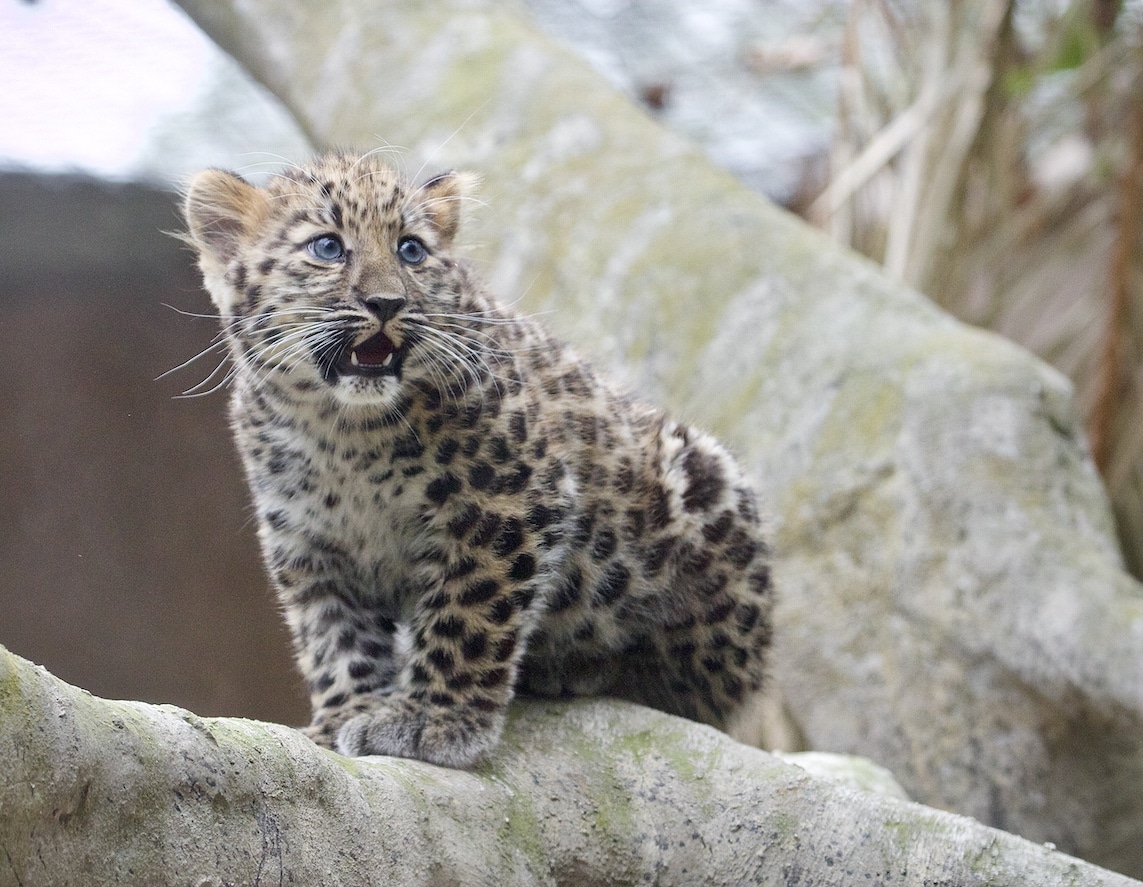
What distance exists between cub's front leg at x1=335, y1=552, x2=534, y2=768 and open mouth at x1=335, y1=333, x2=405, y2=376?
605mm

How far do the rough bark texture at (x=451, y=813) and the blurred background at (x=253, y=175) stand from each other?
0.46 m

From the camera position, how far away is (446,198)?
433 cm

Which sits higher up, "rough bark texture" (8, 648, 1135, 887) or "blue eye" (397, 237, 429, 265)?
"blue eye" (397, 237, 429, 265)

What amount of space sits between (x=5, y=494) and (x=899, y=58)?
777 cm

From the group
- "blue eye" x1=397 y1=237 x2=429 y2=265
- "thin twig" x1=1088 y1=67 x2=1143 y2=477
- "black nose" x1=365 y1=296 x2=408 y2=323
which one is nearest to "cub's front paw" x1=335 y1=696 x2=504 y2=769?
"black nose" x1=365 y1=296 x2=408 y2=323

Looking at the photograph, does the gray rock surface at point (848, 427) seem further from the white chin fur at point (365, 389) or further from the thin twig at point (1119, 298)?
the white chin fur at point (365, 389)

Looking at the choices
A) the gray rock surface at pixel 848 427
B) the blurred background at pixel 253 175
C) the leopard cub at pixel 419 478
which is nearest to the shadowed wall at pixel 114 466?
the blurred background at pixel 253 175

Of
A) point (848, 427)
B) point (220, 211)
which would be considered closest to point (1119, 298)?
point (848, 427)

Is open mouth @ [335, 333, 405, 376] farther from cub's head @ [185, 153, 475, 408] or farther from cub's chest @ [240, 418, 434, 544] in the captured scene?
cub's chest @ [240, 418, 434, 544]

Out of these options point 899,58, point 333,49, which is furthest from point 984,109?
point 333,49

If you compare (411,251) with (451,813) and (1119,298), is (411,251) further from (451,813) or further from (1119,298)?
(1119,298)

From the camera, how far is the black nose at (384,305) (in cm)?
366

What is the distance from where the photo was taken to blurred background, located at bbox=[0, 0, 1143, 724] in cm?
299

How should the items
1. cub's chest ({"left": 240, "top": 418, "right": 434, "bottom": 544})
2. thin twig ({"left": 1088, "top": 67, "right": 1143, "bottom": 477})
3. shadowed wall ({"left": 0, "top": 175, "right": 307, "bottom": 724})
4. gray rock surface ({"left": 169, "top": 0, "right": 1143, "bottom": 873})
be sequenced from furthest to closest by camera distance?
thin twig ({"left": 1088, "top": 67, "right": 1143, "bottom": 477}), gray rock surface ({"left": 169, "top": 0, "right": 1143, "bottom": 873}), cub's chest ({"left": 240, "top": 418, "right": 434, "bottom": 544}), shadowed wall ({"left": 0, "top": 175, "right": 307, "bottom": 724})
